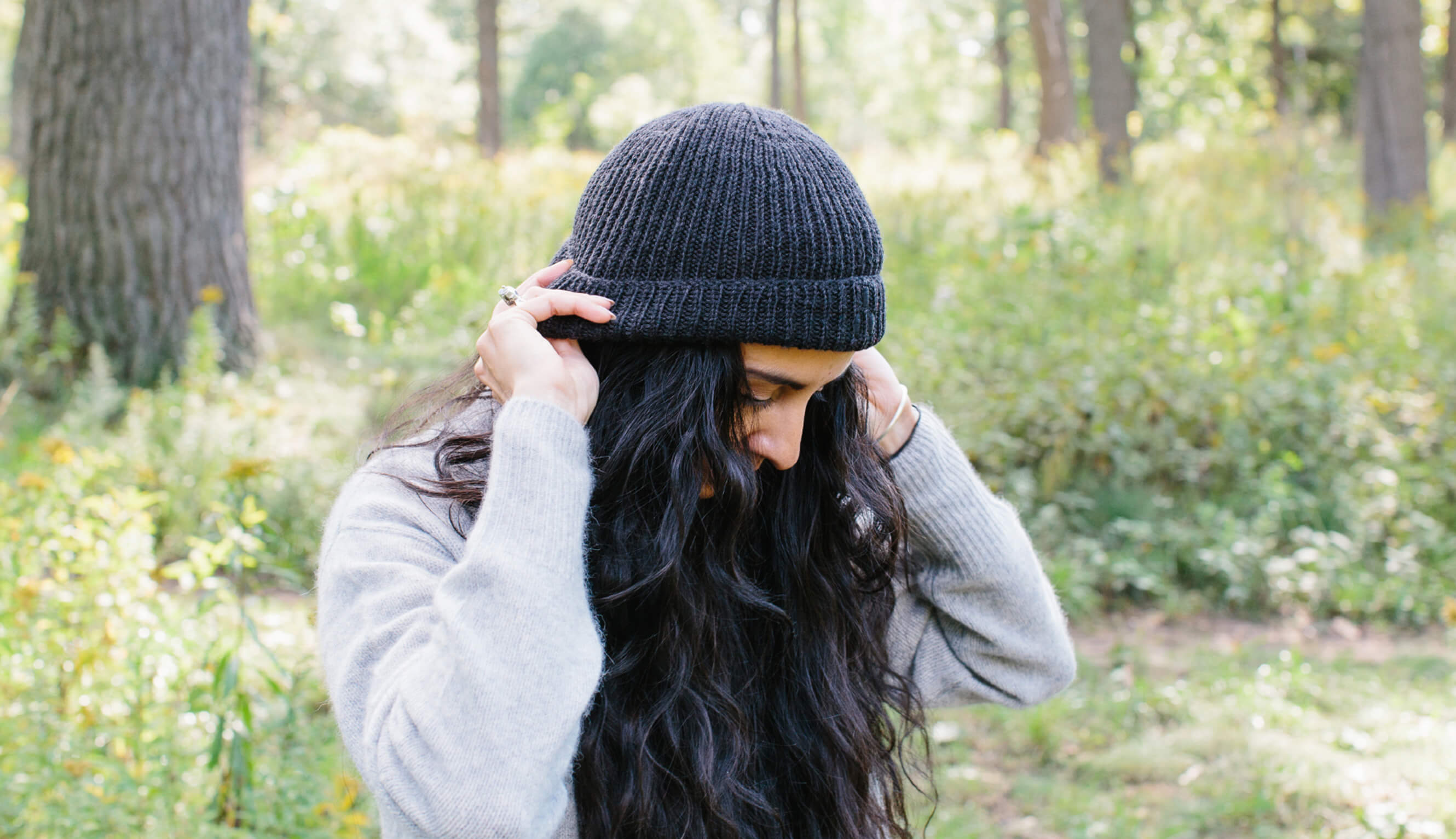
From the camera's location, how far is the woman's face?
1.44 metres

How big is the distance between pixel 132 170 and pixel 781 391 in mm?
4462

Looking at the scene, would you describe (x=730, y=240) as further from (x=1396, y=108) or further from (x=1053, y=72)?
(x=1053, y=72)

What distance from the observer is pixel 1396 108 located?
379 inches

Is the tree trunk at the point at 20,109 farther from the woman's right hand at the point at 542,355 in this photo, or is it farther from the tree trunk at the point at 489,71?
the woman's right hand at the point at 542,355

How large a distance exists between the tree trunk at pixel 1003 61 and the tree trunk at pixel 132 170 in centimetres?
2150

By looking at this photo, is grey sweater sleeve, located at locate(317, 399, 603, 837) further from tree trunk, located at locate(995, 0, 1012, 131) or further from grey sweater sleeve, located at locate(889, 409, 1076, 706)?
tree trunk, located at locate(995, 0, 1012, 131)

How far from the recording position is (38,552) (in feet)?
9.27

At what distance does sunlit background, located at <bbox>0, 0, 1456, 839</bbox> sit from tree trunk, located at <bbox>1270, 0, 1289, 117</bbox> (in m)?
11.4

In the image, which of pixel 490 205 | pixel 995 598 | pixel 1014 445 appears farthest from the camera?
pixel 490 205

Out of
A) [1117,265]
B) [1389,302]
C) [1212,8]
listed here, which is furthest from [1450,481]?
[1212,8]

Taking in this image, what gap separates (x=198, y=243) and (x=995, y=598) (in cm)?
448

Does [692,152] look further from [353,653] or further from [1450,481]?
[1450,481]

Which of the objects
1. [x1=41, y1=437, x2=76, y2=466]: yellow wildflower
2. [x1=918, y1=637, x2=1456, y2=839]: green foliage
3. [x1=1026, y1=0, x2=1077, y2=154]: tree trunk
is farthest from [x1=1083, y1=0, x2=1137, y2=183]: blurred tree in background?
[x1=41, y1=437, x2=76, y2=466]: yellow wildflower

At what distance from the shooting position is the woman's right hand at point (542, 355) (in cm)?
135
